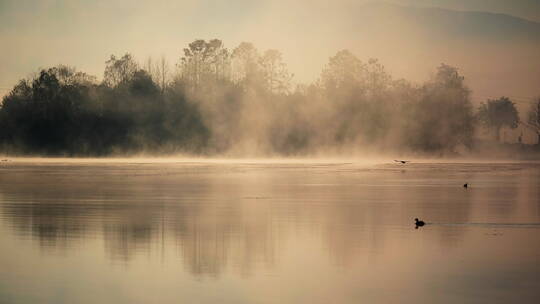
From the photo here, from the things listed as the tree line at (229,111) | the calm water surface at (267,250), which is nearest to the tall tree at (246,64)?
the tree line at (229,111)

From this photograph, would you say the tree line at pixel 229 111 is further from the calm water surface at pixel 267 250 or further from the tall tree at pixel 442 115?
the calm water surface at pixel 267 250

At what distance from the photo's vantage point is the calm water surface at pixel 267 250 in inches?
584

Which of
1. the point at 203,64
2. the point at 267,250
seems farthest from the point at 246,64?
the point at 267,250

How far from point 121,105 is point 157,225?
10409 cm

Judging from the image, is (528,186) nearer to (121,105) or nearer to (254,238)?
(254,238)

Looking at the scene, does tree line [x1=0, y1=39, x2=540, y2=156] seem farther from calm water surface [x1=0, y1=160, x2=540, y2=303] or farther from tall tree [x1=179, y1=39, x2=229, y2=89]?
Result: calm water surface [x1=0, y1=160, x2=540, y2=303]

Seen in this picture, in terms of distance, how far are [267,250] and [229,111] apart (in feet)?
386

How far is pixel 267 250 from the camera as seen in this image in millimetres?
19688

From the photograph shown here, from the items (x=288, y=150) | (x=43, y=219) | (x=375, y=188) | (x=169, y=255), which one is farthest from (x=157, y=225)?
(x=288, y=150)

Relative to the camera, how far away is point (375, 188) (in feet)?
142

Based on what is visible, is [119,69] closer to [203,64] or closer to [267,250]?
[203,64]

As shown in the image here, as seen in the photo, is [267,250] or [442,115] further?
[442,115]

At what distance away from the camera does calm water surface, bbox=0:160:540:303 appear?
1483cm

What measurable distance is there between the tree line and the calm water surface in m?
93.0
